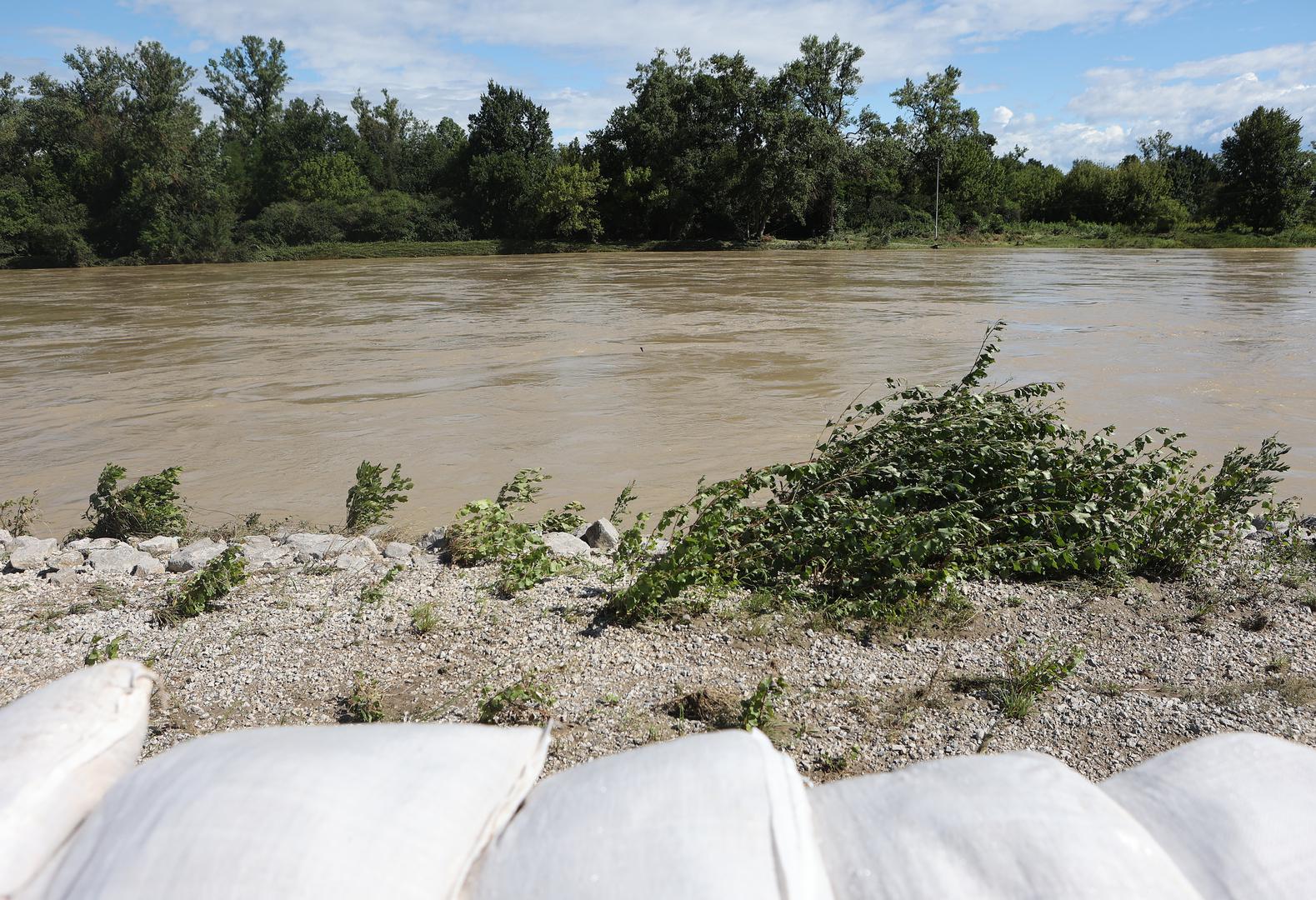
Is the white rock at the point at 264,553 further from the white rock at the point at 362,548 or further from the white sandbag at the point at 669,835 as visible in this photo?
the white sandbag at the point at 669,835

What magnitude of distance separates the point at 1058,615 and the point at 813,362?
9984mm

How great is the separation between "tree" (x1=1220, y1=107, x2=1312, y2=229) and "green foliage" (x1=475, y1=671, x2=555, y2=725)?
214ft

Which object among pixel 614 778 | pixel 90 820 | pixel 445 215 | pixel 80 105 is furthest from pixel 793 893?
pixel 80 105

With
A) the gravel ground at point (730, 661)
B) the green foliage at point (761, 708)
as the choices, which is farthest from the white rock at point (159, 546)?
the green foliage at point (761, 708)

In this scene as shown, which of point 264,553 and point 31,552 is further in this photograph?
point 31,552

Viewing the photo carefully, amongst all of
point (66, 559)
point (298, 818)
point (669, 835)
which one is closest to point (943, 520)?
point (669, 835)

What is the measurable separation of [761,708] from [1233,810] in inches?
72.4

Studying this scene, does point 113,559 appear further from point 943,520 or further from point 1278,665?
point 1278,665

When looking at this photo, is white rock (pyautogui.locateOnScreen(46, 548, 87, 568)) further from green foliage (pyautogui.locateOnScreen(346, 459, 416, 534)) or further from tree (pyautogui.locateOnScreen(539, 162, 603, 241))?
tree (pyautogui.locateOnScreen(539, 162, 603, 241))

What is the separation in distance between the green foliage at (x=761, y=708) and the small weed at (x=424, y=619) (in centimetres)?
152

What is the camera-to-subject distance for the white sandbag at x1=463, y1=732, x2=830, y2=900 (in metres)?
1.37

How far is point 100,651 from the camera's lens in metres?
3.98

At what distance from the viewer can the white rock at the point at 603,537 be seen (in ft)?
18.3

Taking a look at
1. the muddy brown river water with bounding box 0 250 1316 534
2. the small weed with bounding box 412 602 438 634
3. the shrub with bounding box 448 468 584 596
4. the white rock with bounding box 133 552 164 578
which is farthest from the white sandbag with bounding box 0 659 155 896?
the muddy brown river water with bounding box 0 250 1316 534
